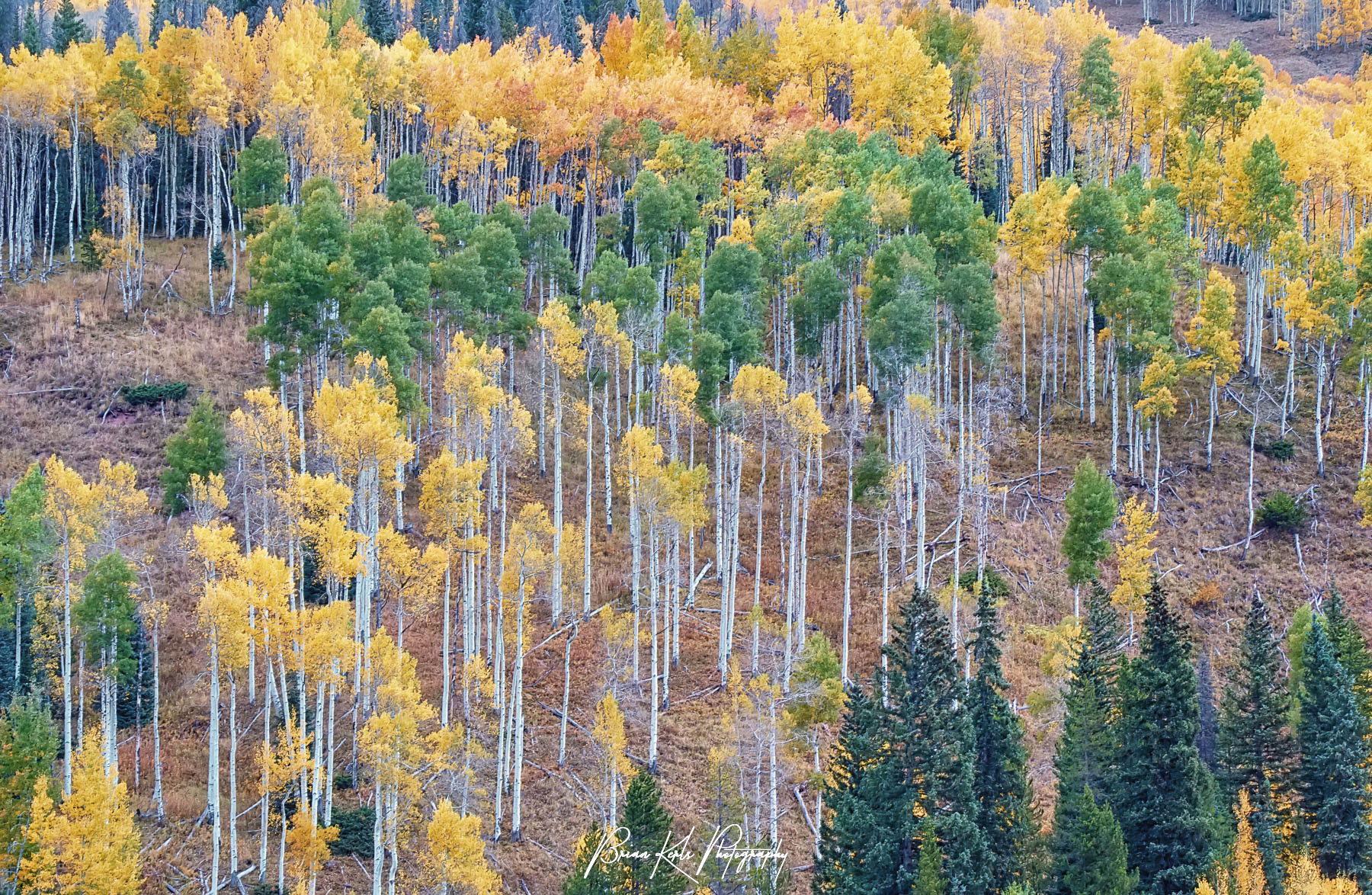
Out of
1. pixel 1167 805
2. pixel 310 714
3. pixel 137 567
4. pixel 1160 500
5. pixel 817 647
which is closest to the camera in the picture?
pixel 1167 805

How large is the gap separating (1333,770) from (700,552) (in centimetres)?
2243

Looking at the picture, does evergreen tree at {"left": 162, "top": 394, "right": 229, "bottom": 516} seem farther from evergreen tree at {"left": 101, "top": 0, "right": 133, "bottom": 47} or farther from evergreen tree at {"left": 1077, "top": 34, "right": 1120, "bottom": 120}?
evergreen tree at {"left": 101, "top": 0, "right": 133, "bottom": 47}

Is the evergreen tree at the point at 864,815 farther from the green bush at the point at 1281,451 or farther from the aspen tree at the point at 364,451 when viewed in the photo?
the green bush at the point at 1281,451

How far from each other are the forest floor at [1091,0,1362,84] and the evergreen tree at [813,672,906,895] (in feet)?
308

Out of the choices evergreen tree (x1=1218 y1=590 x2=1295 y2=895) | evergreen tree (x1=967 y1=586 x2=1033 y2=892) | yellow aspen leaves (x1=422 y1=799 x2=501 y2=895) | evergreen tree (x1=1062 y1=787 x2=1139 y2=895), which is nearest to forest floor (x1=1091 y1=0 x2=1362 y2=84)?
evergreen tree (x1=1218 y1=590 x2=1295 y2=895)

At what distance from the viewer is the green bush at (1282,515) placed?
50.2m

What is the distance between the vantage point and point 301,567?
38.9 metres

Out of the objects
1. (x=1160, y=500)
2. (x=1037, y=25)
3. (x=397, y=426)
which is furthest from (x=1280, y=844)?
(x=1037, y=25)

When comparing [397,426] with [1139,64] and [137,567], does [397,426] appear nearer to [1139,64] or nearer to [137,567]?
[137,567]

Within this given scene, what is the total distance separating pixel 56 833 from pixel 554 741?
547 inches

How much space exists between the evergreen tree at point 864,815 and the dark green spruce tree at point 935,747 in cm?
33

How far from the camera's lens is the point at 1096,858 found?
32688 millimetres

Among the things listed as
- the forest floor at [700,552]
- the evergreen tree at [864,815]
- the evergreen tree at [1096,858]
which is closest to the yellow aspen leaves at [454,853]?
the forest floor at [700,552]

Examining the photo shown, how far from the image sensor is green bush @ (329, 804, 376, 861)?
35281 mm
